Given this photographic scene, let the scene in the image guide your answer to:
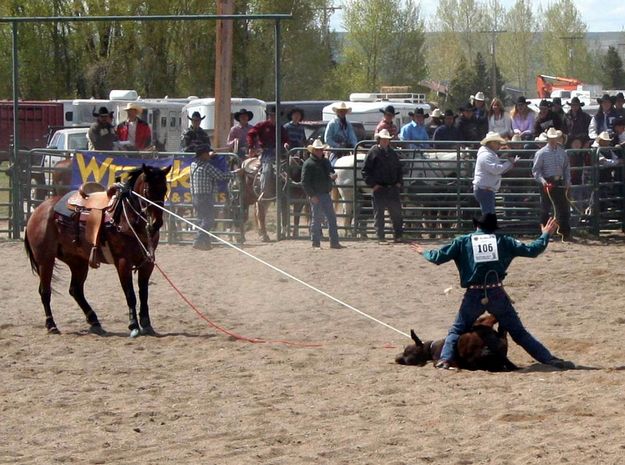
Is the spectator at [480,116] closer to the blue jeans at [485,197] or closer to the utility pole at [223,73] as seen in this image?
the blue jeans at [485,197]

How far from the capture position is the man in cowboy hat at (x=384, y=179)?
1700 cm

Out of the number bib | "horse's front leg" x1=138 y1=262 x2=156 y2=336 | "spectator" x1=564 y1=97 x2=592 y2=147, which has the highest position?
"spectator" x1=564 y1=97 x2=592 y2=147

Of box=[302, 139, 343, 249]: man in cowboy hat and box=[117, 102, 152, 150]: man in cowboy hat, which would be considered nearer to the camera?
box=[302, 139, 343, 249]: man in cowboy hat

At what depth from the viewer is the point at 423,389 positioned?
810cm

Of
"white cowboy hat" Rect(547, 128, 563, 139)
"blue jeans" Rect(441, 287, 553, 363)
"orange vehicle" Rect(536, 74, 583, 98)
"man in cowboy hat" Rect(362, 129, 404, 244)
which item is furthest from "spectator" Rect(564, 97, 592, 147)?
"orange vehicle" Rect(536, 74, 583, 98)

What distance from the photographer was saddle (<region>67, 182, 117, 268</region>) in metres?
10.9

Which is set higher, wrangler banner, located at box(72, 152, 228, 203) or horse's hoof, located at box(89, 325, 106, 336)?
wrangler banner, located at box(72, 152, 228, 203)

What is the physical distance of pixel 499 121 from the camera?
19.7 m

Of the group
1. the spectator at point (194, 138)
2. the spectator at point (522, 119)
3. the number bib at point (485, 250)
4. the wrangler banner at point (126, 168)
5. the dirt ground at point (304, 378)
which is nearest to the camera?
the dirt ground at point (304, 378)

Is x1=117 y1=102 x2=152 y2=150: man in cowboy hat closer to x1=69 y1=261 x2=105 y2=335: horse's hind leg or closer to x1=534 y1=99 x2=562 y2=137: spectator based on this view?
x1=534 y1=99 x2=562 y2=137: spectator

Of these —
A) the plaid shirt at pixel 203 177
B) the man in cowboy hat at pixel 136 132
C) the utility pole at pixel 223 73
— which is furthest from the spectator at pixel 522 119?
the man in cowboy hat at pixel 136 132

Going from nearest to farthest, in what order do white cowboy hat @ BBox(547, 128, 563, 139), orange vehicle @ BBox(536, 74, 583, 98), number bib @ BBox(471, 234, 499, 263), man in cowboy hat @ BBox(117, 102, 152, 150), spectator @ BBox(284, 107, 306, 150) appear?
number bib @ BBox(471, 234, 499, 263) < white cowboy hat @ BBox(547, 128, 563, 139) < spectator @ BBox(284, 107, 306, 150) < man in cowboy hat @ BBox(117, 102, 152, 150) < orange vehicle @ BBox(536, 74, 583, 98)

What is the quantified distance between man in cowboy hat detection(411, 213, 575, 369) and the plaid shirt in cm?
835

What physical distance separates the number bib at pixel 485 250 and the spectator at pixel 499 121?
35.7 feet
